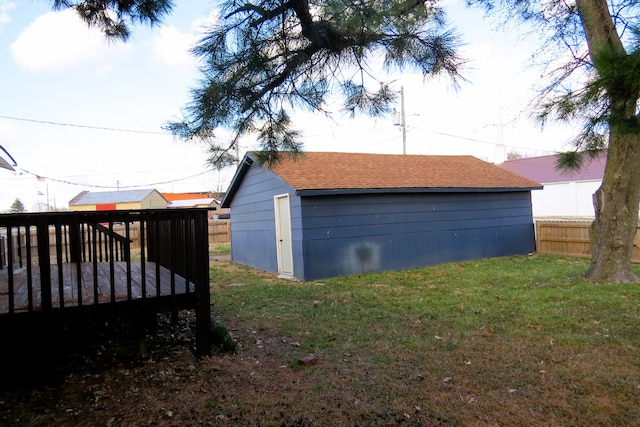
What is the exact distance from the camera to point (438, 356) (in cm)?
381

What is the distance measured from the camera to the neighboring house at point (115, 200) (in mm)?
39969

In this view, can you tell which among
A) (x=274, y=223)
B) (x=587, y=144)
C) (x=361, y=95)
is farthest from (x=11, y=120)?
(x=587, y=144)

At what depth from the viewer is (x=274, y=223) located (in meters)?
10.4

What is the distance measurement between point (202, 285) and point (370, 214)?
669cm

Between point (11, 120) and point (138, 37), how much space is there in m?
18.6

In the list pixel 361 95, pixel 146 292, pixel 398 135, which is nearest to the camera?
pixel 146 292

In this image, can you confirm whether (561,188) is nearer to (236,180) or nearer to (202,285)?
(236,180)

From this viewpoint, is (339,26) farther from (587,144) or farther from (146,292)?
(587,144)

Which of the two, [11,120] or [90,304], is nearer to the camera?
[90,304]

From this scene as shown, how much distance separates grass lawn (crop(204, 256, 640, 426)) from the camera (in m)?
2.74

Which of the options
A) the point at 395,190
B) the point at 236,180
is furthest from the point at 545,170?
the point at 236,180

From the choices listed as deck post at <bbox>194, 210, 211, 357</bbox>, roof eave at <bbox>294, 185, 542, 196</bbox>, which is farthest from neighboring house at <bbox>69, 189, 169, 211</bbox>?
deck post at <bbox>194, 210, 211, 357</bbox>

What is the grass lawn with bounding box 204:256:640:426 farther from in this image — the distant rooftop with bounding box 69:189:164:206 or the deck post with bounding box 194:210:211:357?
the distant rooftop with bounding box 69:189:164:206

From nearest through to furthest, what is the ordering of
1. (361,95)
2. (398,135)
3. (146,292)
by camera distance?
1. (146,292)
2. (361,95)
3. (398,135)
